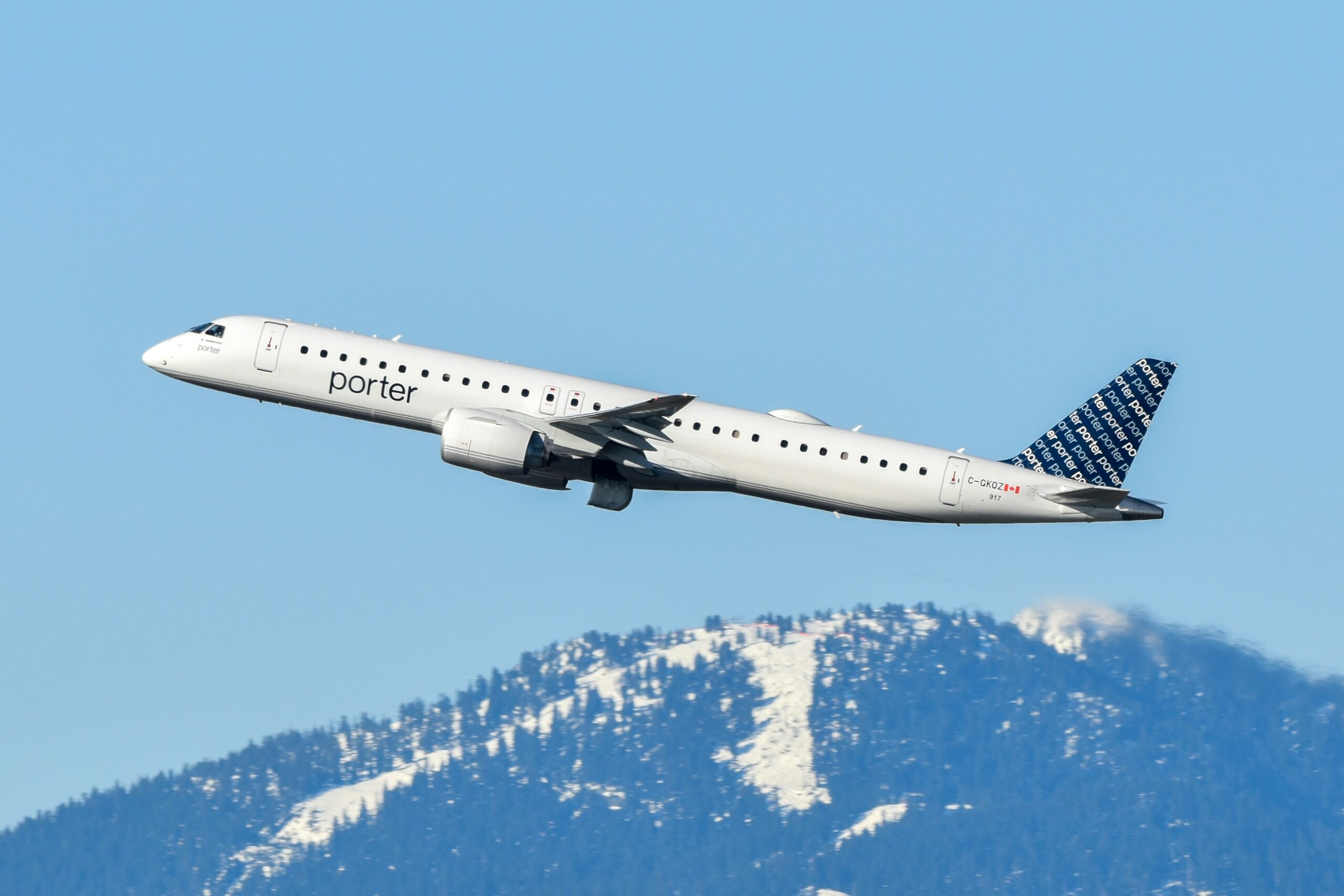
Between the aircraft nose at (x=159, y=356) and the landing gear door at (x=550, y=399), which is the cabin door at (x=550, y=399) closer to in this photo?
the landing gear door at (x=550, y=399)

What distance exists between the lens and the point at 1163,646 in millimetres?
199125

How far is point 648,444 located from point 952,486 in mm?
11306

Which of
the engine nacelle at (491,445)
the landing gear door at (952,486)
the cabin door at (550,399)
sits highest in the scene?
the cabin door at (550,399)

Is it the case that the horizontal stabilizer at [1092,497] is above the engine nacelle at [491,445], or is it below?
above

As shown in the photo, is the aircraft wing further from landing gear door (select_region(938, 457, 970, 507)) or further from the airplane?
landing gear door (select_region(938, 457, 970, 507))

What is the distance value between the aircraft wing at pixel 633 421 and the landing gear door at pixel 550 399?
59 cm

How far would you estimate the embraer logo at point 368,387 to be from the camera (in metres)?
65.4

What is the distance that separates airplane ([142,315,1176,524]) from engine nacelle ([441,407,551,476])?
0.05m

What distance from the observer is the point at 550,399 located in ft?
213

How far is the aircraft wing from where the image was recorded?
2430 inches

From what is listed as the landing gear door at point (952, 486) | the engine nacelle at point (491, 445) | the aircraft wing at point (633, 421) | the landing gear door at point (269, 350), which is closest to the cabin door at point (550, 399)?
the aircraft wing at point (633, 421)

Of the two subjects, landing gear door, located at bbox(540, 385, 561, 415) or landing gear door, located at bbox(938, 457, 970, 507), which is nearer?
landing gear door, located at bbox(540, 385, 561, 415)

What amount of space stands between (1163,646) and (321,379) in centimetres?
15182

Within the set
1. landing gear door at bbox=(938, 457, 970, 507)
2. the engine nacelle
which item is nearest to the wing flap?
the engine nacelle
